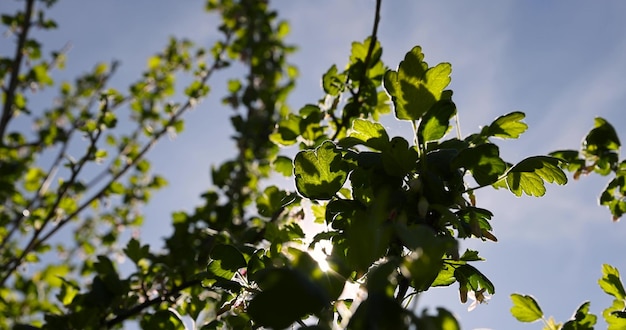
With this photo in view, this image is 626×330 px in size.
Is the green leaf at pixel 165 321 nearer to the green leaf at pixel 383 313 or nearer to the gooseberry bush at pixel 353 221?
the gooseberry bush at pixel 353 221

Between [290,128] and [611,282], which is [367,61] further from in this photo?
[611,282]

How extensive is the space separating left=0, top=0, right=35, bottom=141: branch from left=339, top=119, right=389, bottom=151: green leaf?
3.68 meters

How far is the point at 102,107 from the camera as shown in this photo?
12.4ft

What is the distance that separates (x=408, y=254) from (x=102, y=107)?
10.3 feet

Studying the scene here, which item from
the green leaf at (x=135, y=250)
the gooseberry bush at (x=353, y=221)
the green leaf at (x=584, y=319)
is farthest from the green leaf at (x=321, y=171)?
the green leaf at (x=135, y=250)

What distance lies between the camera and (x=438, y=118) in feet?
4.00

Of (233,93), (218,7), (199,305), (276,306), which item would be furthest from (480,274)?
(218,7)

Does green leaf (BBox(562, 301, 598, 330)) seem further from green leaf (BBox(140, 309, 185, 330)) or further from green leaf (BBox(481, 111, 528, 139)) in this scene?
green leaf (BBox(140, 309, 185, 330))

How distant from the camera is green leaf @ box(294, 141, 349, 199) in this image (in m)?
1.19

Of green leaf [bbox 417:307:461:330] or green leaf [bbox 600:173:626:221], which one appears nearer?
green leaf [bbox 417:307:461:330]

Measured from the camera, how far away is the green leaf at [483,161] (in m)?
1.14

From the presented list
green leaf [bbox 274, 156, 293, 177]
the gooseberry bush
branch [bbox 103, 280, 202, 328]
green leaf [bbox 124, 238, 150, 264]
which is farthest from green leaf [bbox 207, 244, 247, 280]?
green leaf [bbox 124, 238, 150, 264]

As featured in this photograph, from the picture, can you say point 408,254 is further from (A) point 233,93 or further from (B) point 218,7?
(B) point 218,7

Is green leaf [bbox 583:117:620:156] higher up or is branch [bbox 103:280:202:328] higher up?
green leaf [bbox 583:117:620:156]
